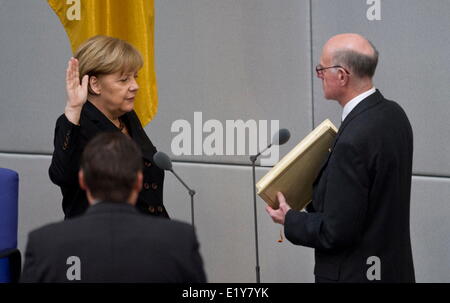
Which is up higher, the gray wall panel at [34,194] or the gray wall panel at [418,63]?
the gray wall panel at [418,63]

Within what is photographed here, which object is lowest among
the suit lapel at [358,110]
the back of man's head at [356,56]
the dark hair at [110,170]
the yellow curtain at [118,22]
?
the dark hair at [110,170]

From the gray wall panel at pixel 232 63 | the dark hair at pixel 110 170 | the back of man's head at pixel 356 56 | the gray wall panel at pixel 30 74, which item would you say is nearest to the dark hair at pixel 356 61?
the back of man's head at pixel 356 56

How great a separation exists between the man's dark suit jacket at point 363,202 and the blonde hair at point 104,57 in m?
0.85

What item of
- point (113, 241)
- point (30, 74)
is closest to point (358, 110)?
point (113, 241)

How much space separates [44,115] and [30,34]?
488 mm

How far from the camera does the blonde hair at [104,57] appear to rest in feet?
10.0

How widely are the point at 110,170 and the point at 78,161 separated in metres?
1.05

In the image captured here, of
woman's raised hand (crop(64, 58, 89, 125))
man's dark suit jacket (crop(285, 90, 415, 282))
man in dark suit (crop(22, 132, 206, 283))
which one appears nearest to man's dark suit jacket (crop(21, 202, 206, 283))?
man in dark suit (crop(22, 132, 206, 283))

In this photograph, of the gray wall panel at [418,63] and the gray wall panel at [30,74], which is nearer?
the gray wall panel at [418,63]

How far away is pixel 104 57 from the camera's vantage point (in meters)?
3.06

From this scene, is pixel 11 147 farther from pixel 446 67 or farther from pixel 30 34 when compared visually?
pixel 446 67

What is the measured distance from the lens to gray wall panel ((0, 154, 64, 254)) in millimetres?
4887

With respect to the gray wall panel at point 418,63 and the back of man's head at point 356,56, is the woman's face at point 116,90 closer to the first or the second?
the back of man's head at point 356,56

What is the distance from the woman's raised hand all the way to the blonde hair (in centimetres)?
6
